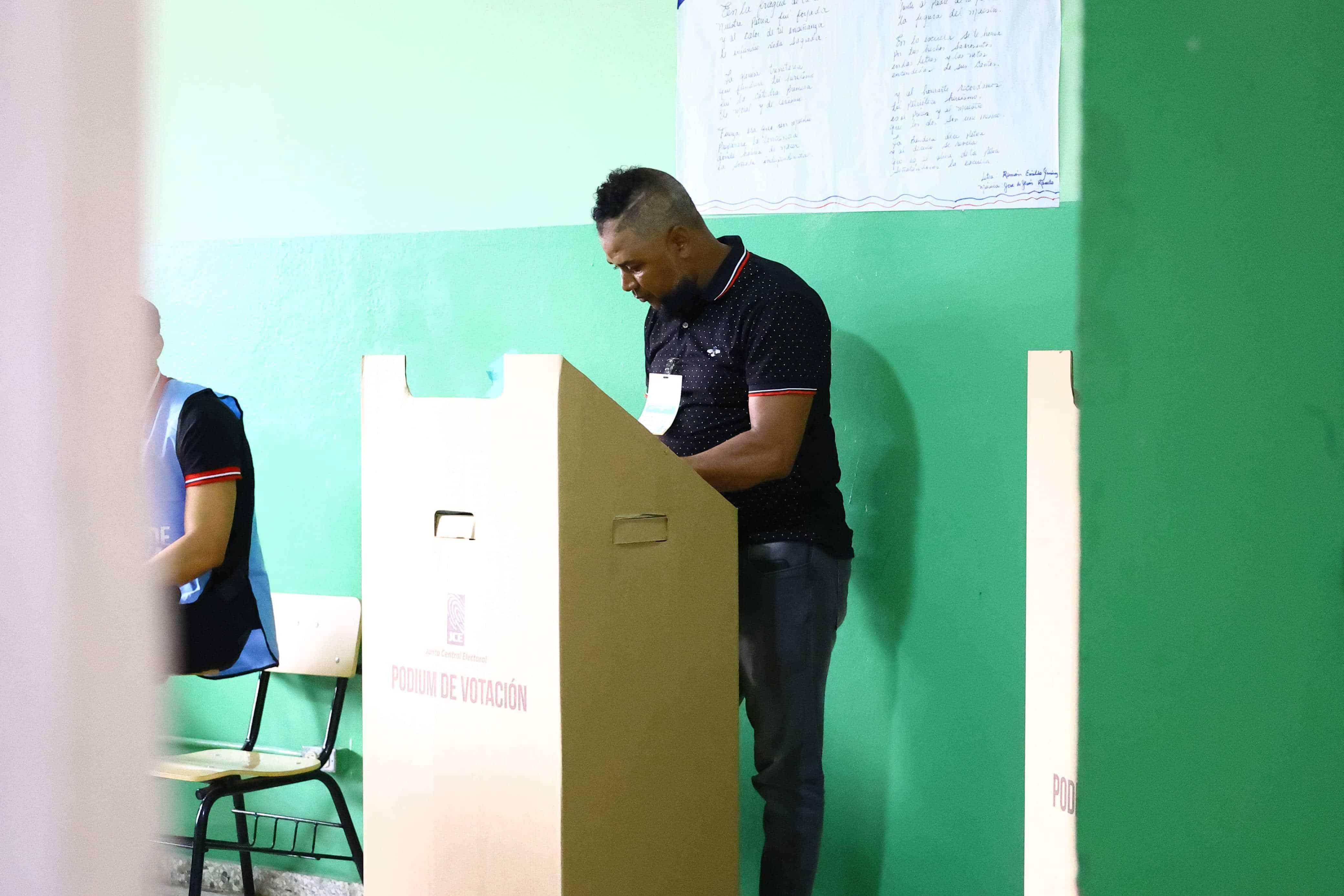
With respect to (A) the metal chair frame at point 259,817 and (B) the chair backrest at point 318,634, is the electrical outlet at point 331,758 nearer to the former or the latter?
(A) the metal chair frame at point 259,817

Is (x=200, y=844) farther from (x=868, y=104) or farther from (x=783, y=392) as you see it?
(x=868, y=104)

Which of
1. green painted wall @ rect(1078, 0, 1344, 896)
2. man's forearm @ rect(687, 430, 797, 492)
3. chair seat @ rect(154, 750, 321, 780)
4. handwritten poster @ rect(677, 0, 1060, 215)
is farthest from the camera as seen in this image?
chair seat @ rect(154, 750, 321, 780)

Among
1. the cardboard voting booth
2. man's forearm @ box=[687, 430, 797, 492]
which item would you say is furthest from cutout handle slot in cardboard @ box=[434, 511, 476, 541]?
man's forearm @ box=[687, 430, 797, 492]

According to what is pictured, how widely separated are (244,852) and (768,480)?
157 centimetres

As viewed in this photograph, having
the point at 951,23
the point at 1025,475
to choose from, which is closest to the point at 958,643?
the point at 1025,475

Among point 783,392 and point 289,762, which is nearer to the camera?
point 783,392

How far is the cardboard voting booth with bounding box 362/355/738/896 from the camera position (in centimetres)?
128

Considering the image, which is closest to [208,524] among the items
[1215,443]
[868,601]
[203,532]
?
[203,532]

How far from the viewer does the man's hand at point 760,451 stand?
61.7 inches

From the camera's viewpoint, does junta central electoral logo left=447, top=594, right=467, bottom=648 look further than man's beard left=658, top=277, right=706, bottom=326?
No

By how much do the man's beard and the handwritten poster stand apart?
1.18 ft

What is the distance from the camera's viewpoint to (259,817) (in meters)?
2.46

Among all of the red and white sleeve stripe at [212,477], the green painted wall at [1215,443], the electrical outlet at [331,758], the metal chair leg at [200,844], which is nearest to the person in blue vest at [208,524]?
the red and white sleeve stripe at [212,477]

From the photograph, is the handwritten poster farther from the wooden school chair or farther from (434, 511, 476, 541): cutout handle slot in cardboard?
the wooden school chair
